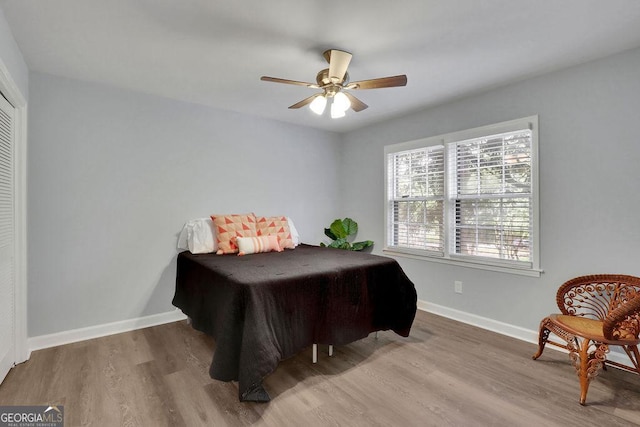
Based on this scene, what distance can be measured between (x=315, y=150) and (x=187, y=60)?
2.31 metres

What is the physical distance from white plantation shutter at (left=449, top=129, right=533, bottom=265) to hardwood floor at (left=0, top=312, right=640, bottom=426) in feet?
2.99

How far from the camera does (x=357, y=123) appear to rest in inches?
Answer: 170

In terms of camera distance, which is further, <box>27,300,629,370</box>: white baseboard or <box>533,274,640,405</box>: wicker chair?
<box>27,300,629,370</box>: white baseboard

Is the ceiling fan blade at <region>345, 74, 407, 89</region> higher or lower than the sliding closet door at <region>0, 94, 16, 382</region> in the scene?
higher

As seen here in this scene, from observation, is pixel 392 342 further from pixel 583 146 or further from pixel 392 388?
pixel 583 146

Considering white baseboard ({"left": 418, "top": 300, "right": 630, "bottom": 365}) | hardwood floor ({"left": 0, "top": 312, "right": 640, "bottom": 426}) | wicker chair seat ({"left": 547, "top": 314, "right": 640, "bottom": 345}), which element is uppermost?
wicker chair seat ({"left": 547, "top": 314, "right": 640, "bottom": 345})

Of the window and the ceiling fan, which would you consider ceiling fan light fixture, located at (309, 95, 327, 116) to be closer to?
→ the ceiling fan

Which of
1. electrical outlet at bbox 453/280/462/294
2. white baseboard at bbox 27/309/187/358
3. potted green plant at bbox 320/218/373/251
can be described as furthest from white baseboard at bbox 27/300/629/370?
potted green plant at bbox 320/218/373/251

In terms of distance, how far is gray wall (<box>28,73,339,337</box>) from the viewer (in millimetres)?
2736

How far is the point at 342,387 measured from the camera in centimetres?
213

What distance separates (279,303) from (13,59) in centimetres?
248

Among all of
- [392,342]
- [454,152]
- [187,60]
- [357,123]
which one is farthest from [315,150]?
[392,342]

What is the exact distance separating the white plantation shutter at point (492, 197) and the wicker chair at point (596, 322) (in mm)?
506

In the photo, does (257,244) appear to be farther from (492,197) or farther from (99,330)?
(492,197)
